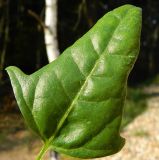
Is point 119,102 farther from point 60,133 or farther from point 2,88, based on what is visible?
point 2,88

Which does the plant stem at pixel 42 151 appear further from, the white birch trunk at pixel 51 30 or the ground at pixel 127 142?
the ground at pixel 127 142

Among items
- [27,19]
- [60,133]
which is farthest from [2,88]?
[60,133]

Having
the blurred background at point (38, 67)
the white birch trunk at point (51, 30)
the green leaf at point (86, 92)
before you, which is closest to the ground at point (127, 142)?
the blurred background at point (38, 67)

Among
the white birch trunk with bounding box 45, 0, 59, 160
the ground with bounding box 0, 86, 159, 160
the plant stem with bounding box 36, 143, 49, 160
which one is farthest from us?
the ground with bounding box 0, 86, 159, 160

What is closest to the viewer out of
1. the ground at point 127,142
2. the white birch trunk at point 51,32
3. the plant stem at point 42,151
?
the plant stem at point 42,151

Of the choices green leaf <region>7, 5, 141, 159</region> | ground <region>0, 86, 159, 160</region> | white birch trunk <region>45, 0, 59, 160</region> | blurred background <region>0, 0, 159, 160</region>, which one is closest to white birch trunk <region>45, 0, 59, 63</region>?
white birch trunk <region>45, 0, 59, 160</region>

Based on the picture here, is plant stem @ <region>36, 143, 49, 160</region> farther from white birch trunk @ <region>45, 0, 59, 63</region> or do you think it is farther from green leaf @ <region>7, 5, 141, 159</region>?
white birch trunk @ <region>45, 0, 59, 63</region>

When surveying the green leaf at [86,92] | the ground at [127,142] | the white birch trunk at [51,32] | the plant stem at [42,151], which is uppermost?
the green leaf at [86,92]
